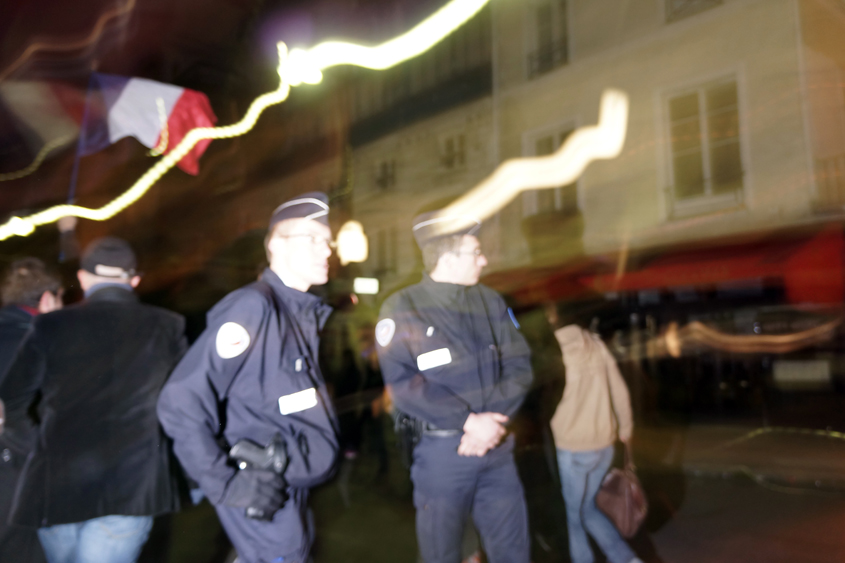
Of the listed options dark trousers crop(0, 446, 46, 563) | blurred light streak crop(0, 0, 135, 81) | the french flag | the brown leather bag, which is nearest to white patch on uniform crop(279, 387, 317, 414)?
dark trousers crop(0, 446, 46, 563)

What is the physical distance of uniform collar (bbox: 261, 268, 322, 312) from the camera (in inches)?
70.4

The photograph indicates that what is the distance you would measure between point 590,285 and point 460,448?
595 centimetres

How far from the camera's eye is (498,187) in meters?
9.37

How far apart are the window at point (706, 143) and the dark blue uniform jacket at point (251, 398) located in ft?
19.4

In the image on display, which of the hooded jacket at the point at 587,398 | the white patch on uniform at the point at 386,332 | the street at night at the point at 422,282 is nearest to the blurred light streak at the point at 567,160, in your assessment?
the street at night at the point at 422,282

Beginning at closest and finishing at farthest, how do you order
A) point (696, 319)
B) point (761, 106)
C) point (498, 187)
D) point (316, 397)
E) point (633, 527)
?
point (316, 397), point (633, 527), point (761, 106), point (696, 319), point (498, 187)

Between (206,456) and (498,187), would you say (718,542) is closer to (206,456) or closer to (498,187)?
(206,456)

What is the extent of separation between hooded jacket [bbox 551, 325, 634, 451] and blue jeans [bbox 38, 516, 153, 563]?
6.99 feet

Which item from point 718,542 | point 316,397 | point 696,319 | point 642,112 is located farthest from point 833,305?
point 316,397

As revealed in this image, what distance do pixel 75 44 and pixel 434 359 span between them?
4270 millimetres

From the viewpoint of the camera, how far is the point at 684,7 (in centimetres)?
623

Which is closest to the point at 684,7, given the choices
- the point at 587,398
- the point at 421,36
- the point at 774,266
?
the point at 774,266

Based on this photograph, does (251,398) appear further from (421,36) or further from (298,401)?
(421,36)

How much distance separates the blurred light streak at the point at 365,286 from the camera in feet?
22.1
